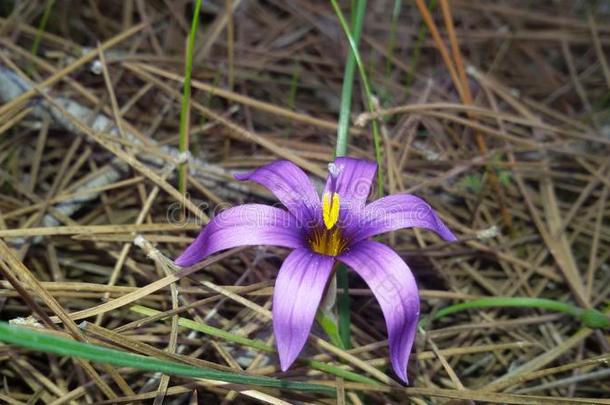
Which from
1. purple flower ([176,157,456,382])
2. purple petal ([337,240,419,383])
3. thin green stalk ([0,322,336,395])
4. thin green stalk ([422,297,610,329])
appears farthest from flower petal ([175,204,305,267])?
thin green stalk ([422,297,610,329])

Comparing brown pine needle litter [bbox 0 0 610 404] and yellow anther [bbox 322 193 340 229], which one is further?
brown pine needle litter [bbox 0 0 610 404]

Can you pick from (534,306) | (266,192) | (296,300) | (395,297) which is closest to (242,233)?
(296,300)

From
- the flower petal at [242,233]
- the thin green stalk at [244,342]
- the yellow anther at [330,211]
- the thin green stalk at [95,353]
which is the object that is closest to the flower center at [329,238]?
the yellow anther at [330,211]

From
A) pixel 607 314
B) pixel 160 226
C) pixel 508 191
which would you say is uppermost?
pixel 508 191

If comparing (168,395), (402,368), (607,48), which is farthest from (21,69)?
(607,48)

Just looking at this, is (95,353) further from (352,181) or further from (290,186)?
(352,181)

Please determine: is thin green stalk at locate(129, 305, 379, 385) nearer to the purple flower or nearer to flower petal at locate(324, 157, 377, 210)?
the purple flower

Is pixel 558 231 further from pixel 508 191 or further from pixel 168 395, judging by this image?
pixel 168 395
